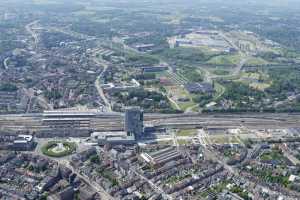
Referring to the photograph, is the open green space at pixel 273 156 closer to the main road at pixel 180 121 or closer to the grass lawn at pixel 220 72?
the main road at pixel 180 121

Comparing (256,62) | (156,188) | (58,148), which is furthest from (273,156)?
(256,62)

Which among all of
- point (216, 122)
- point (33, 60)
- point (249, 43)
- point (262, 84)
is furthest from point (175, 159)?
point (249, 43)

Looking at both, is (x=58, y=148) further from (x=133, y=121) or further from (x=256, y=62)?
(x=256, y=62)

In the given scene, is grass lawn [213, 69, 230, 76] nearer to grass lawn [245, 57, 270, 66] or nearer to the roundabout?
grass lawn [245, 57, 270, 66]

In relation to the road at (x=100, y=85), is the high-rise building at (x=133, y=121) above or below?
above

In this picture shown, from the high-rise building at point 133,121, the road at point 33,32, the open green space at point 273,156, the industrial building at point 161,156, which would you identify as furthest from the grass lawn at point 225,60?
the industrial building at point 161,156

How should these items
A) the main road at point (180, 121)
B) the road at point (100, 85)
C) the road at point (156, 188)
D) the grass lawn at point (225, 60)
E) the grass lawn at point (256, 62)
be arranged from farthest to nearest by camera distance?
the grass lawn at point (225, 60) → the grass lawn at point (256, 62) → the road at point (100, 85) → the main road at point (180, 121) → the road at point (156, 188)
